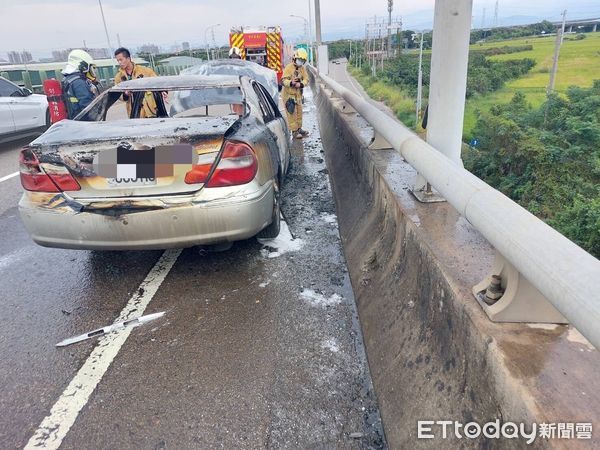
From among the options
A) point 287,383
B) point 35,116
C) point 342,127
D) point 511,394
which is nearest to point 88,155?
point 287,383

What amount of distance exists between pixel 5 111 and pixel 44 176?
8.11 meters

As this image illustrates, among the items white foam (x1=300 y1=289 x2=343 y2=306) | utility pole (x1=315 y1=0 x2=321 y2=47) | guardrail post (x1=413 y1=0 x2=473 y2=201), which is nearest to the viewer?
guardrail post (x1=413 y1=0 x2=473 y2=201)

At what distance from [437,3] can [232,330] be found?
250 centimetres

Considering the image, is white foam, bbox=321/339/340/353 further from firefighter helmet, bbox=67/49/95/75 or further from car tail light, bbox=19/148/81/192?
firefighter helmet, bbox=67/49/95/75

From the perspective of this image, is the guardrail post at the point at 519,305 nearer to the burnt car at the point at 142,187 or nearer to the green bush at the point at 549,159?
the burnt car at the point at 142,187

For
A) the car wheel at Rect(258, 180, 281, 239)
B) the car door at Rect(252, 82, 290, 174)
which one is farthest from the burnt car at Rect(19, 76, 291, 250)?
the car door at Rect(252, 82, 290, 174)

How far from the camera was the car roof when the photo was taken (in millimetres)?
4348

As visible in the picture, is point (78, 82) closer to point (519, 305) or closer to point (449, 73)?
point (449, 73)

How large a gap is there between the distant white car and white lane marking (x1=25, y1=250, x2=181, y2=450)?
27.3 feet

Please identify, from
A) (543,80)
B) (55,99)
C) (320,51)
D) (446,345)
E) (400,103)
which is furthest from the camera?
(543,80)

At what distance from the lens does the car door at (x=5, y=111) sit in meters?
9.83

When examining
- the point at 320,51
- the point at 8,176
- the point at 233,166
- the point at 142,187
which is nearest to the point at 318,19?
the point at 320,51

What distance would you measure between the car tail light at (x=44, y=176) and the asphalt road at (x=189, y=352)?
2.94 ft

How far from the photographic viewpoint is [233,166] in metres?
3.42
